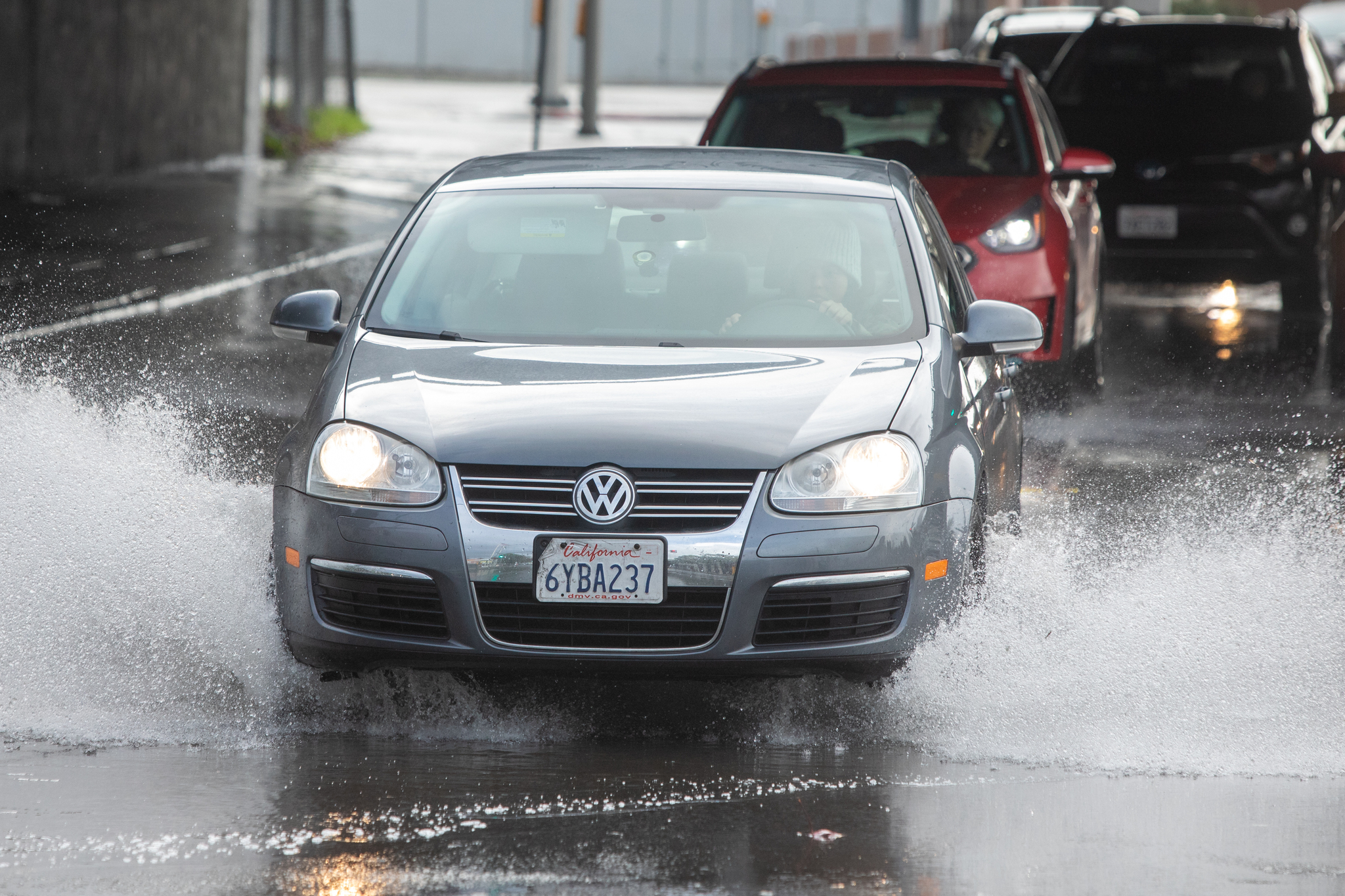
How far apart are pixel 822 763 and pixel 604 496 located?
82cm

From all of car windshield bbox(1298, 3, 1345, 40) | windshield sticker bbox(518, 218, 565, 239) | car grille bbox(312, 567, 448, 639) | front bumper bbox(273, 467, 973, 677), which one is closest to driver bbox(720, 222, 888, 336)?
windshield sticker bbox(518, 218, 565, 239)

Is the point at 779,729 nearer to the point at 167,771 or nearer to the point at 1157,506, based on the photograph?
the point at 167,771

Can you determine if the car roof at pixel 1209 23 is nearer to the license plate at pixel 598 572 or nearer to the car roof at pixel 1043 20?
the car roof at pixel 1043 20

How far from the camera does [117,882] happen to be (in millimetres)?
3598

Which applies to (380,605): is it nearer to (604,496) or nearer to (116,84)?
(604,496)

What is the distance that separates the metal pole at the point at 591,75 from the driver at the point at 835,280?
81.6 ft

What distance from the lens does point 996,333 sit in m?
5.38

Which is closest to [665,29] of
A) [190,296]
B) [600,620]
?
[190,296]

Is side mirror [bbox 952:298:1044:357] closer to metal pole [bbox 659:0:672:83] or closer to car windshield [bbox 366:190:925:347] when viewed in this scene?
car windshield [bbox 366:190:925:347]

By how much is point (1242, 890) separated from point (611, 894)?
1238mm

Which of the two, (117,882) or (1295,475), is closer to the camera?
(117,882)

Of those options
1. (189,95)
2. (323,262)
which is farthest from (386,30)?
(323,262)

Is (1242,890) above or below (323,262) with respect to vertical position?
above

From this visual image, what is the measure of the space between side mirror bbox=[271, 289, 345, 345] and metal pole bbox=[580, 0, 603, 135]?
24908mm
